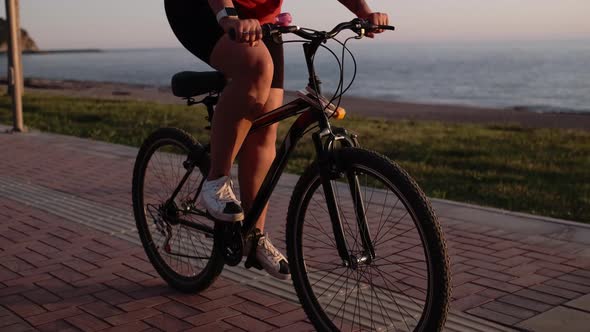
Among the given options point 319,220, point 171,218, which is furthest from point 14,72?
point 319,220

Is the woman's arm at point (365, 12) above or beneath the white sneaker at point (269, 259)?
above

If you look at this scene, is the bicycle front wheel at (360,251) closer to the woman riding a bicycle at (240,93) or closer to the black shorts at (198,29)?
the woman riding a bicycle at (240,93)

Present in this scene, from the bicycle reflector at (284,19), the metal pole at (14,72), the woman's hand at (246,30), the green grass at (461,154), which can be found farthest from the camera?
the metal pole at (14,72)

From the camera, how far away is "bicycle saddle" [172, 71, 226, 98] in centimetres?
327

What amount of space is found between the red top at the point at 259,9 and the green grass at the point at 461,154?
3469mm

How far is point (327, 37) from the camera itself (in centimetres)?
275

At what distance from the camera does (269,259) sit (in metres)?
3.27

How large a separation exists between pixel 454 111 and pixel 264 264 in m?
26.5

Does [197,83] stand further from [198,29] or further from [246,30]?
[246,30]

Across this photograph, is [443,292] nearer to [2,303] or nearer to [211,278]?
[211,278]

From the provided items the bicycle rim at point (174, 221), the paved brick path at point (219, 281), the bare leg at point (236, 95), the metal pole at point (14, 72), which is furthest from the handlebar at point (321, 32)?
the metal pole at point (14, 72)

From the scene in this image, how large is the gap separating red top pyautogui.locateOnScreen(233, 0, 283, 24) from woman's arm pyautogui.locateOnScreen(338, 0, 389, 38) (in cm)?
30

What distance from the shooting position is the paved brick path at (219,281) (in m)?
3.42

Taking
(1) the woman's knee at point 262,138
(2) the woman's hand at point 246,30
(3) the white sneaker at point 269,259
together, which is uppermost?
(2) the woman's hand at point 246,30
